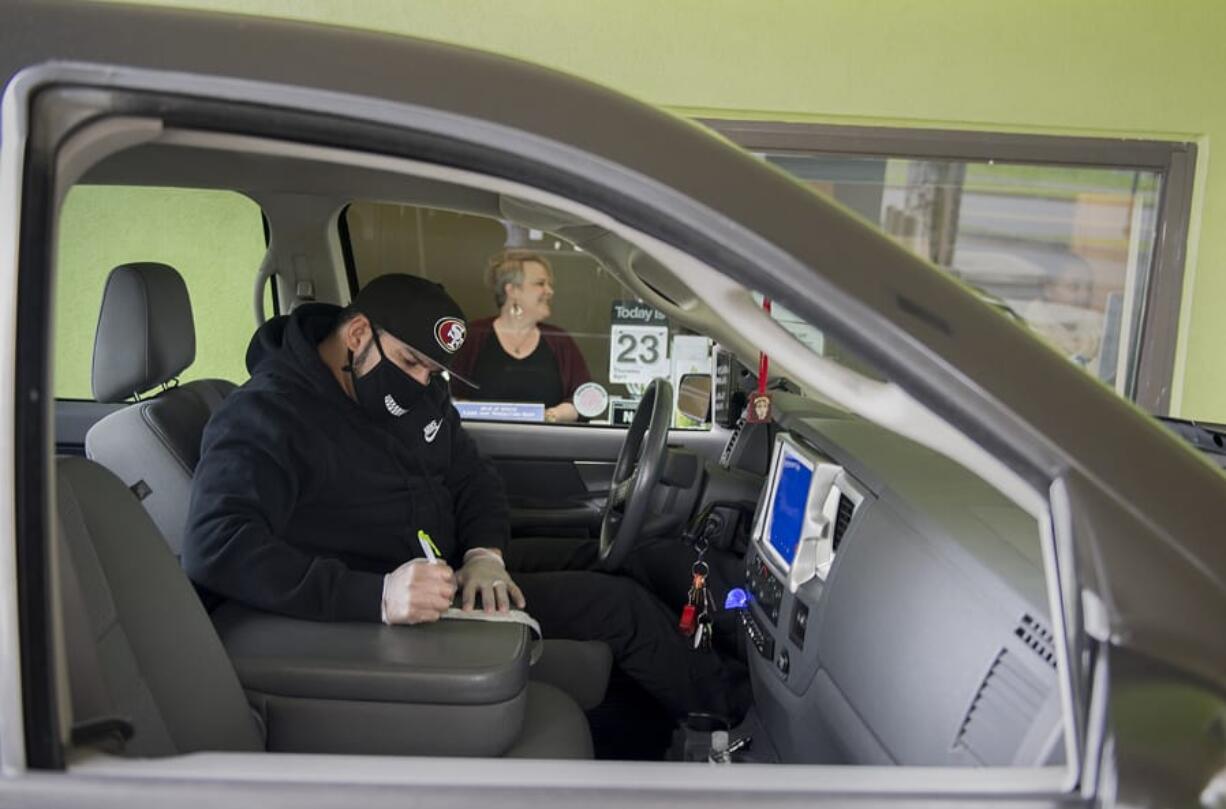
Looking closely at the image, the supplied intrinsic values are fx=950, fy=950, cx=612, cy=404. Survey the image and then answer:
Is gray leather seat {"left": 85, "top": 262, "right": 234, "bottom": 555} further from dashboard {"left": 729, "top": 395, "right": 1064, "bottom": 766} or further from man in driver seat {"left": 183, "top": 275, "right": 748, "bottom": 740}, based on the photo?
dashboard {"left": 729, "top": 395, "right": 1064, "bottom": 766}

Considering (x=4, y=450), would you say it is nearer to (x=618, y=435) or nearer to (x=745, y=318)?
(x=745, y=318)

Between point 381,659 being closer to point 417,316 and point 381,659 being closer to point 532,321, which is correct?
point 417,316

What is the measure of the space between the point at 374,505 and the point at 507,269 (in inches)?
69.6

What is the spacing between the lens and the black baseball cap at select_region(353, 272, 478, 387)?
1944 mm

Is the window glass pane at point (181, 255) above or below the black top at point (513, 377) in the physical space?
above

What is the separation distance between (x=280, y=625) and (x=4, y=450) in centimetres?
87

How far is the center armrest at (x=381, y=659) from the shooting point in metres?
1.42

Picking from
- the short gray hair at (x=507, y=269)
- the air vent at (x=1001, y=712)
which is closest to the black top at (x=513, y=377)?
the short gray hair at (x=507, y=269)

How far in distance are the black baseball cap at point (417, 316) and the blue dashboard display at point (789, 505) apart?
0.75m

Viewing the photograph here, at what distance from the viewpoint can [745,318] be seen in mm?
960

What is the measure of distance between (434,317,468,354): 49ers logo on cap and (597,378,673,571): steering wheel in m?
0.58

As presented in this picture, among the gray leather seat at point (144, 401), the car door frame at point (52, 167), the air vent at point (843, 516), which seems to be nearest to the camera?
the car door frame at point (52, 167)

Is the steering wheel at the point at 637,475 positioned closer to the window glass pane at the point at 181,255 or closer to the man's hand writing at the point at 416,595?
the man's hand writing at the point at 416,595

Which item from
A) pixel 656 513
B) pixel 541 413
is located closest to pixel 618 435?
pixel 541 413
